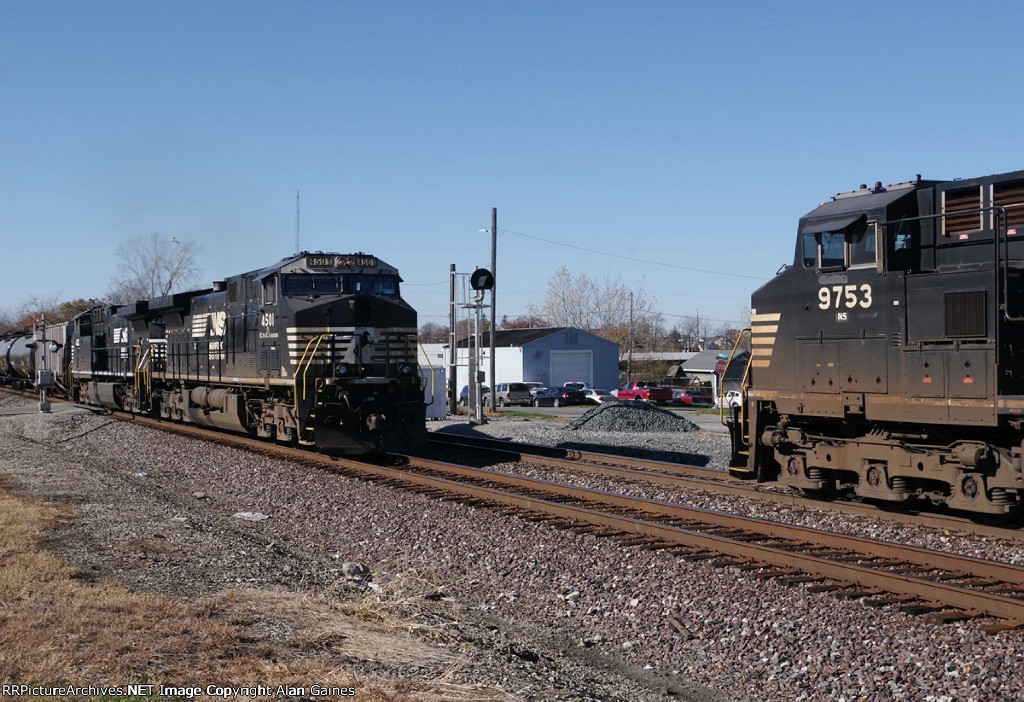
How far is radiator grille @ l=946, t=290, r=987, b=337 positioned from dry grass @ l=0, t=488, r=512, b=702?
641cm

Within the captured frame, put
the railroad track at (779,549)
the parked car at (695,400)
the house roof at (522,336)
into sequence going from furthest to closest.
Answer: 1. the house roof at (522,336)
2. the parked car at (695,400)
3. the railroad track at (779,549)

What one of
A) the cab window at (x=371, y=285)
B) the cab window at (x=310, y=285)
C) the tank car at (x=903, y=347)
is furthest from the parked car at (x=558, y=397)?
the tank car at (x=903, y=347)

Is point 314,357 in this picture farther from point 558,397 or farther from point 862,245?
point 558,397

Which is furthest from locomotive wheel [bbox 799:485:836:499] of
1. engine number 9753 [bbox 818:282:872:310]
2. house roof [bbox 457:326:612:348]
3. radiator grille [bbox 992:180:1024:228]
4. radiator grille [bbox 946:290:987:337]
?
house roof [bbox 457:326:612:348]

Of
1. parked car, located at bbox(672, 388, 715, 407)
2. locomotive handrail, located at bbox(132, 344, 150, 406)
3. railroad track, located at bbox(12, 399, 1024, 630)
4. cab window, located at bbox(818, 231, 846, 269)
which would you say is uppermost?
cab window, located at bbox(818, 231, 846, 269)

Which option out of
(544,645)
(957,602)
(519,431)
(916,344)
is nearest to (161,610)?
(544,645)

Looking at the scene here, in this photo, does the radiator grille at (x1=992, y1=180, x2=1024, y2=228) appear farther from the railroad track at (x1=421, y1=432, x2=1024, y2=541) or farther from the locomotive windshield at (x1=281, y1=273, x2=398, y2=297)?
the locomotive windshield at (x1=281, y1=273, x2=398, y2=297)

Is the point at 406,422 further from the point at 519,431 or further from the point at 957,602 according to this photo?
the point at 957,602

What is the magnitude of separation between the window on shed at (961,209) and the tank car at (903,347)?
0.8 inches

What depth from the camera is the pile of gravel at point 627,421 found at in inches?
977

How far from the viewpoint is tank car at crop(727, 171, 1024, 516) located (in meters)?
9.52

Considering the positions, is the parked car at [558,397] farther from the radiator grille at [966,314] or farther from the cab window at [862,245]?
the radiator grille at [966,314]

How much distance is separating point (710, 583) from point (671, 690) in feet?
7.03

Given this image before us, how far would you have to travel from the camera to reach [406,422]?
16828mm
